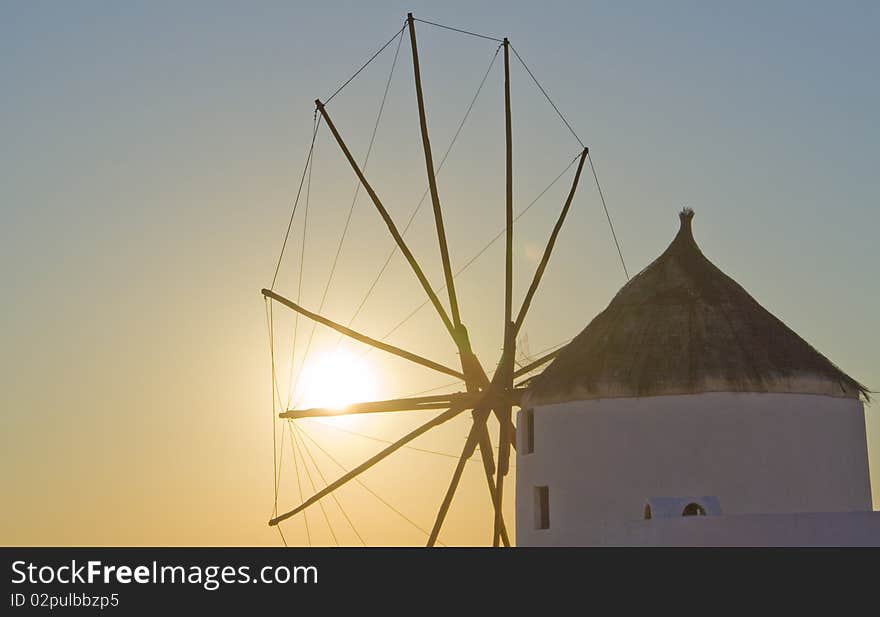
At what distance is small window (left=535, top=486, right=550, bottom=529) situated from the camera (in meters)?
34.9

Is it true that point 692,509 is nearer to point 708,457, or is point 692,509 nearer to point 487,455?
point 708,457

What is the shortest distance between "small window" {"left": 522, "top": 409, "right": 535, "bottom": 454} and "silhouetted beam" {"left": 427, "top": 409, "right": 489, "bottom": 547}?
203 centimetres

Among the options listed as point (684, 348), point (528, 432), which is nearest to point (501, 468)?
point (528, 432)

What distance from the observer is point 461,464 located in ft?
123

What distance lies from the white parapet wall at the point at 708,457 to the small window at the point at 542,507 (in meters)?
1.14

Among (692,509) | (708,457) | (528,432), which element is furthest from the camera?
(528,432)

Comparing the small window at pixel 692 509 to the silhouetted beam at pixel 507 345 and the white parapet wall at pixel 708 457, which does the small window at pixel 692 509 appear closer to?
the white parapet wall at pixel 708 457

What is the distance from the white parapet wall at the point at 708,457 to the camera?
1268 inches

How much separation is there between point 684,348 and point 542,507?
4.82m

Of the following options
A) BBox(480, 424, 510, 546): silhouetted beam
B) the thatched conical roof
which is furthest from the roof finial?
BBox(480, 424, 510, 546): silhouetted beam

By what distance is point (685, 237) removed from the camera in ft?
119

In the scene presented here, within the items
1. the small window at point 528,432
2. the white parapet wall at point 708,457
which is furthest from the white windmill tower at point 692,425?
the small window at point 528,432
